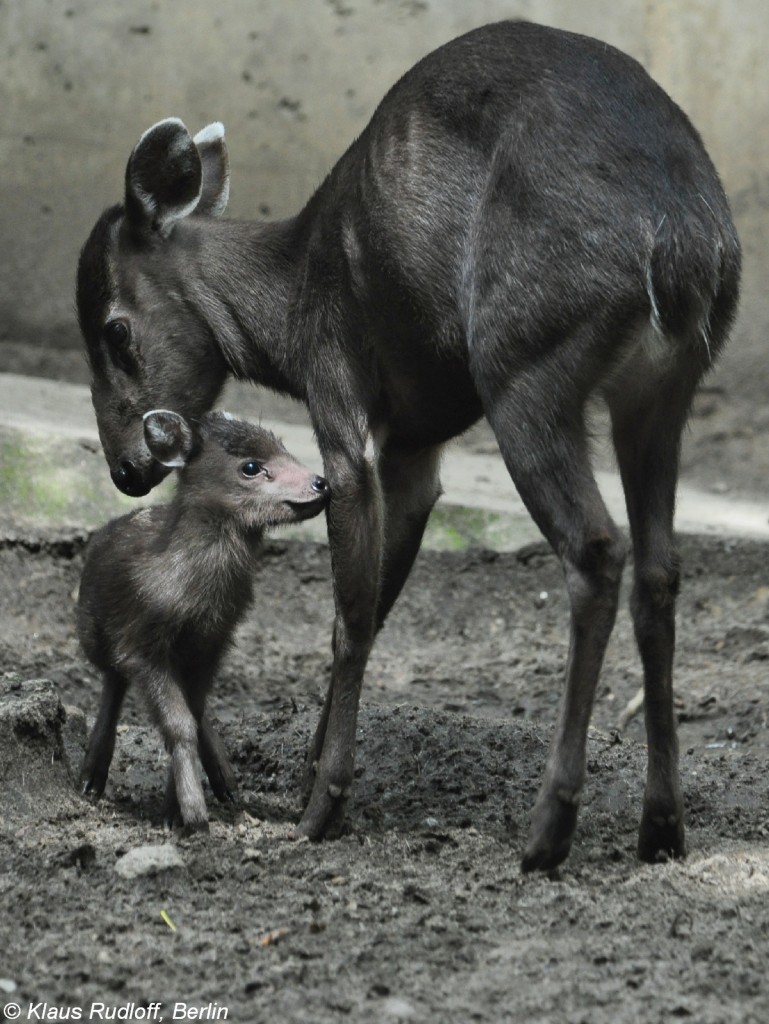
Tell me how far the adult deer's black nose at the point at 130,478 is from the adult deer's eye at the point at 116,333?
0.41 m

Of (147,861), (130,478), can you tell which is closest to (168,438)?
(130,478)

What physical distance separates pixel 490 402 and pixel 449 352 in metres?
0.36

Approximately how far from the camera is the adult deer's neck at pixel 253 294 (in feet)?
16.6

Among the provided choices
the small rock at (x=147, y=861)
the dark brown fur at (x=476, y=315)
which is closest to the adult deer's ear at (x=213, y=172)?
the dark brown fur at (x=476, y=315)

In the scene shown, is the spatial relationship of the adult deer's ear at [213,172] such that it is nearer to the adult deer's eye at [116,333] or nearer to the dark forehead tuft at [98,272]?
the dark forehead tuft at [98,272]

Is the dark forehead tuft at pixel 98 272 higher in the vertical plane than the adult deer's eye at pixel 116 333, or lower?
higher

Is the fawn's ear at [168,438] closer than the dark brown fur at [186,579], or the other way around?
the dark brown fur at [186,579]

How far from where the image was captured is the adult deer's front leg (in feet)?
15.4

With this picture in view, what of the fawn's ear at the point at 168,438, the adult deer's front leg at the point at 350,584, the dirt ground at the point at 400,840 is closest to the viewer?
the dirt ground at the point at 400,840

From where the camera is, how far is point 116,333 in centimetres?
524

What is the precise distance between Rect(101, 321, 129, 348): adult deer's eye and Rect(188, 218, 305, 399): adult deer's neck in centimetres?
28

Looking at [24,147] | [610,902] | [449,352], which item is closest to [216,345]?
[449,352]

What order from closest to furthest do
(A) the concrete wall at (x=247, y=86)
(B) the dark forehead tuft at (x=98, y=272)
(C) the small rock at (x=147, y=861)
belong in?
(C) the small rock at (x=147, y=861)
(B) the dark forehead tuft at (x=98, y=272)
(A) the concrete wall at (x=247, y=86)

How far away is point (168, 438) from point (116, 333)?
1.79 ft
